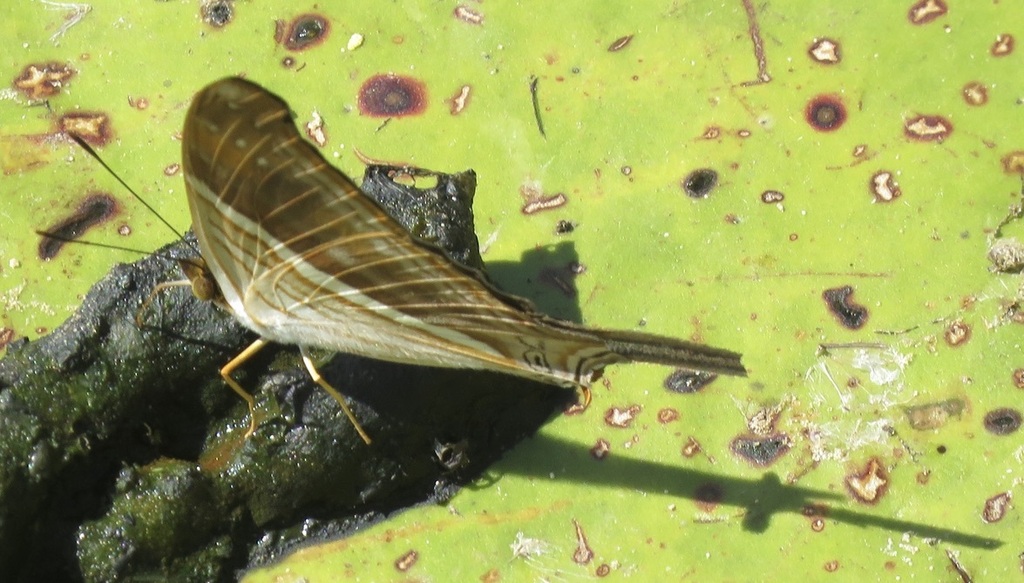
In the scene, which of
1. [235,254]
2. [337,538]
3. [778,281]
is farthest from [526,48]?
[337,538]

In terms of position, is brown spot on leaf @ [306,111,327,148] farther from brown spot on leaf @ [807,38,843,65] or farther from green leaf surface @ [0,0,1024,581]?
brown spot on leaf @ [807,38,843,65]

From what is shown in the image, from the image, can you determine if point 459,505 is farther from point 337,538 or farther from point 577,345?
point 577,345

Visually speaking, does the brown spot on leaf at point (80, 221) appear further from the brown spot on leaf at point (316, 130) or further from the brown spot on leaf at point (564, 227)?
the brown spot on leaf at point (564, 227)

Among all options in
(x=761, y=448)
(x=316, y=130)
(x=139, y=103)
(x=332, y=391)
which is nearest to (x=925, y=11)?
(x=761, y=448)

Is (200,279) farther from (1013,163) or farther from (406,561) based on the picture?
(1013,163)

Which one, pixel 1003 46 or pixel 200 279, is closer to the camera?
pixel 200 279

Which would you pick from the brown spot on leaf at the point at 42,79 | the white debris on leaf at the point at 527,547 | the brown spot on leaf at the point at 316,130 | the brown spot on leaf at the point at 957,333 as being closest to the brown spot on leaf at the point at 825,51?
the brown spot on leaf at the point at 957,333

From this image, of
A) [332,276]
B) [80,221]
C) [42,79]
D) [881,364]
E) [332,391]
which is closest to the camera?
[332,276]
